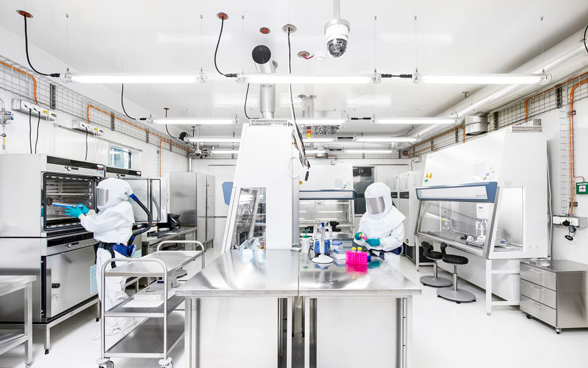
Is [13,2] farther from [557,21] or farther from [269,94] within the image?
[557,21]

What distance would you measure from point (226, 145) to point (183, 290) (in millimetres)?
6770

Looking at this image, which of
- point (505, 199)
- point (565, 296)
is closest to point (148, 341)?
point (565, 296)

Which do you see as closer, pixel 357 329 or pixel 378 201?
pixel 357 329

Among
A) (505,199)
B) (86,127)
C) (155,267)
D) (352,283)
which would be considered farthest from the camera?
(505,199)

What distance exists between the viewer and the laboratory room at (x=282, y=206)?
192 centimetres

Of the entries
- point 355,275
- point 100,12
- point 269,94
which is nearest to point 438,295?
point 355,275

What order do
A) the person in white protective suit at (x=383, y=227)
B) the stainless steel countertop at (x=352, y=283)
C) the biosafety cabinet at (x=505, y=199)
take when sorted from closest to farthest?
the stainless steel countertop at (x=352, y=283) → the person in white protective suit at (x=383, y=227) → the biosafety cabinet at (x=505, y=199)

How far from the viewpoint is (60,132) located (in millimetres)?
3484

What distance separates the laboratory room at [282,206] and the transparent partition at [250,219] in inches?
1.1

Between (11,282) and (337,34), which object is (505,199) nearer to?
Answer: (337,34)

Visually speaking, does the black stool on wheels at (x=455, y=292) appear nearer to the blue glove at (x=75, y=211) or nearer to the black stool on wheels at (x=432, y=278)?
the black stool on wheels at (x=432, y=278)

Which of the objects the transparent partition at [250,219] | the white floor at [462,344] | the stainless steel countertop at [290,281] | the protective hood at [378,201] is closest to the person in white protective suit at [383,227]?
the protective hood at [378,201]

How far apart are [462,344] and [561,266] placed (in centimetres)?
149

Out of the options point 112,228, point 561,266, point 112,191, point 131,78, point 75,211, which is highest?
point 131,78
